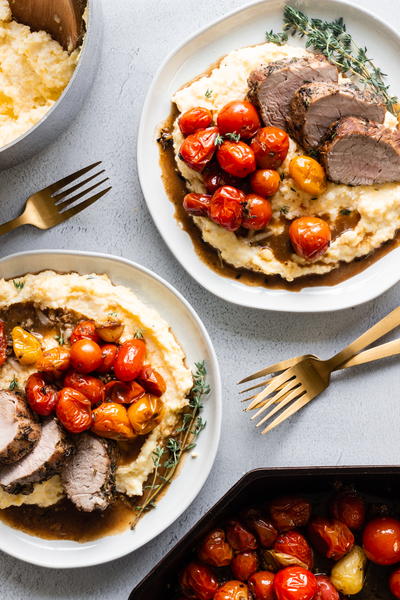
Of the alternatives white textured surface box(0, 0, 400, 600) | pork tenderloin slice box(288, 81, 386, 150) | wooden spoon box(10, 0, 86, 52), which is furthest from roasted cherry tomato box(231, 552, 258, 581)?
wooden spoon box(10, 0, 86, 52)

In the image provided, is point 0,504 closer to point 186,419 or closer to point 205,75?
point 186,419

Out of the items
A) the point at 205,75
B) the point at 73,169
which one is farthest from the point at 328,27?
the point at 73,169

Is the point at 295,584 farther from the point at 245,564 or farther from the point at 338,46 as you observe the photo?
the point at 338,46

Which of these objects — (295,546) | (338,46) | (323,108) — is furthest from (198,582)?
(338,46)

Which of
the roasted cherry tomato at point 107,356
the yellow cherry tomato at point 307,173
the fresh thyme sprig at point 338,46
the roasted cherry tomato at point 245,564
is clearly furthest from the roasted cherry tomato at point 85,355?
the fresh thyme sprig at point 338,46

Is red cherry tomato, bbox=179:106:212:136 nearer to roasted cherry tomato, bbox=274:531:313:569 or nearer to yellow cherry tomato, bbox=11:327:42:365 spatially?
yellow cherry tomato, bbox=11:327:42:365
